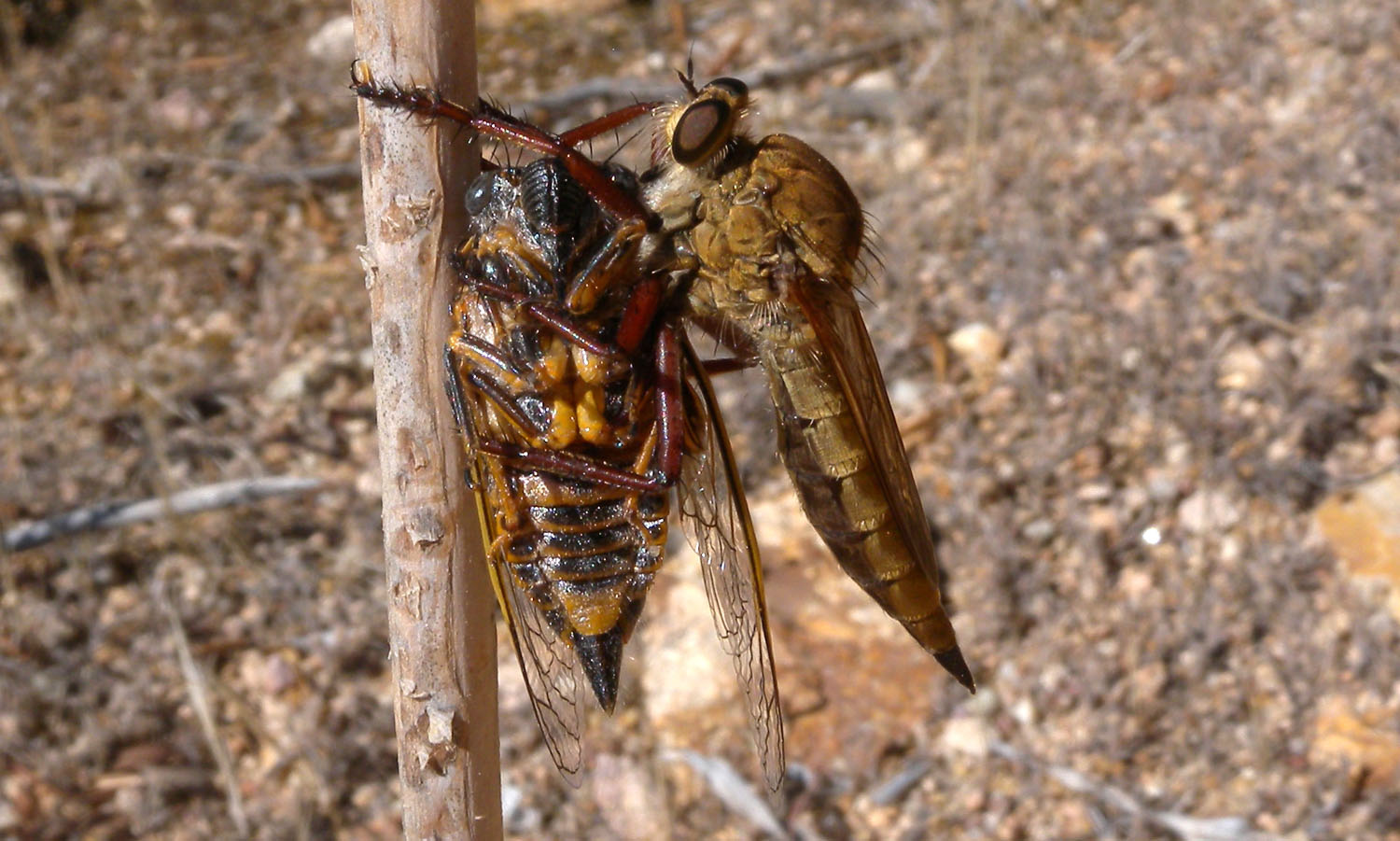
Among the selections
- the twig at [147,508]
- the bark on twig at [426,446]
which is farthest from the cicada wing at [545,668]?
the twig at [147,508]

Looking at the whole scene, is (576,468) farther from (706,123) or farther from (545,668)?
(706,123)

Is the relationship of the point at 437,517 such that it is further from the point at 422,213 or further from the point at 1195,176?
the point at 1195,176

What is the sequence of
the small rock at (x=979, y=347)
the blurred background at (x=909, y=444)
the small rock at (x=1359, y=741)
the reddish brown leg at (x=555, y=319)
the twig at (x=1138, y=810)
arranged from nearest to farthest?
the reddish brown leg at (x=555, y=319) → the twig at (x=1138, y=810) → the small rock at (x=1359, y=741) → the blurred background at (x=909, y=444) → the small rock at (x=979, y=347)

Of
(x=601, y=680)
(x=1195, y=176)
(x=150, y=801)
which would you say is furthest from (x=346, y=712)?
(x=1195, y=176)

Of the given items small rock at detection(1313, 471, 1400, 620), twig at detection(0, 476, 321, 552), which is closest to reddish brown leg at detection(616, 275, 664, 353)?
twig at detection(0, 476, 321, 552)

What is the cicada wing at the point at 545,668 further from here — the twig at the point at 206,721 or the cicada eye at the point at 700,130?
the twig at the point at 206,721
